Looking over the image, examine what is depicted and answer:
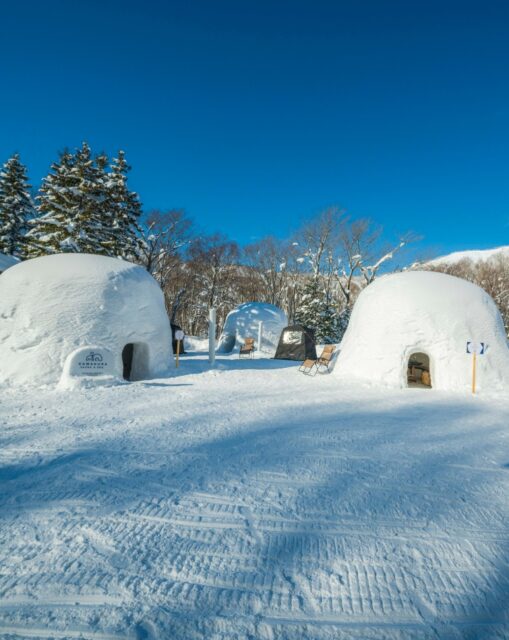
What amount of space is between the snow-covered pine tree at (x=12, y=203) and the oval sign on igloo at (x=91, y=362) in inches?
802

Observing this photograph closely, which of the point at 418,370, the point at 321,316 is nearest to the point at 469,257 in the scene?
the point at 321,316

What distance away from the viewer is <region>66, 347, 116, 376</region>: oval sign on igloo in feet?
25.4

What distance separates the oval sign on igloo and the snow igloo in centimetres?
1345

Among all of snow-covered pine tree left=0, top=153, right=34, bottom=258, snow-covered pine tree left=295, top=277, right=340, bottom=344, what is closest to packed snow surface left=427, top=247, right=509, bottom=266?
snow-covered pine tree left=295, top=277, right=340, bottom=344

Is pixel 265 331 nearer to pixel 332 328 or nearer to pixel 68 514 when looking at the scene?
pixel 332 328

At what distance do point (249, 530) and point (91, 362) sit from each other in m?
7.03

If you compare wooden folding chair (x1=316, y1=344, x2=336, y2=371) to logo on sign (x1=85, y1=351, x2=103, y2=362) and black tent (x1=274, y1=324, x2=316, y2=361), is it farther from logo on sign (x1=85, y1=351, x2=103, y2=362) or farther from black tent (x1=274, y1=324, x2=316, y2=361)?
logo on sign (x1=85, y1=351, x2=103, y2=362)

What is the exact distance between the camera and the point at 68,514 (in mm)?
2629

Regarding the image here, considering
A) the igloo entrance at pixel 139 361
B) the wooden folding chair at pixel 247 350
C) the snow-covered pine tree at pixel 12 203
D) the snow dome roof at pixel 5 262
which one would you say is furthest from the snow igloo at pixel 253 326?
the snow-covered pine tree at pixel 12 203

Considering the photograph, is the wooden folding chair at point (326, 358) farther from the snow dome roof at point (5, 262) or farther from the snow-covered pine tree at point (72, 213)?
the snow dome roof at point (5, 262)

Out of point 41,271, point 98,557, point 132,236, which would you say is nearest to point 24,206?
point 132,236

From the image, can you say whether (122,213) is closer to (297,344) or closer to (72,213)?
(72,213)

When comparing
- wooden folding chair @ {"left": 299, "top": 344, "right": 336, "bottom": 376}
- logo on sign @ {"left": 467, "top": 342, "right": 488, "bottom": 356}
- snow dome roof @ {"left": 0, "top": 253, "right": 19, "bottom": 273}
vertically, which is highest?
snow dome roof @ {"left": 0, "top": 253, "right": 19, "bottom": 273}

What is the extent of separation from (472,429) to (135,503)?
5696mm
